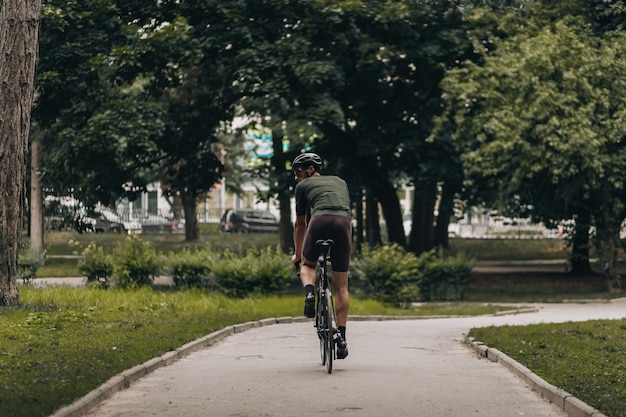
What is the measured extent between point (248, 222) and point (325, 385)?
59.7 metres

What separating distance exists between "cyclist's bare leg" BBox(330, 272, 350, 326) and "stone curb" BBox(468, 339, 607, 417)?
1.75 m

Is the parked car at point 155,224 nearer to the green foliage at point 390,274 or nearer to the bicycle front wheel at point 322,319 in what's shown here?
the green foliage at point 390,274

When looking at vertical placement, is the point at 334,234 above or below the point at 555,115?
below

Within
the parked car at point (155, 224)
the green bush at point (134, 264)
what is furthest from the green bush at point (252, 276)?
the parked car at point (155, 224)

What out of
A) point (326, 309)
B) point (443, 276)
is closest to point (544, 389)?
point (326, 309)

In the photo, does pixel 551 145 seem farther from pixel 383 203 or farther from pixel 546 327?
pixel 546 327

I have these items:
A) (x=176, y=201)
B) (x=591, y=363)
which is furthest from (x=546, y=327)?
(x=176, y=201)

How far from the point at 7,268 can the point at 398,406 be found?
1035 cm

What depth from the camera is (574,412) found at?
9258 millimetres

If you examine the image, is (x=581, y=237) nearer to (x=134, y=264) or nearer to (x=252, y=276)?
(x=252, y=276)

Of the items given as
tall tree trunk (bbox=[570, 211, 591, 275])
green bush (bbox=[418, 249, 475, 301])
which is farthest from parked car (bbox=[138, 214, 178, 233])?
green bush (bbox=[418, 249, 475, 301])

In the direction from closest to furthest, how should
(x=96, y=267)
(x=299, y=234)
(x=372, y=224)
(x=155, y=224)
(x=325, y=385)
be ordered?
(x=325, y=385)
(x=299, y=234)
(x=96, y=267)
(x=372, y=224)
(x=155, y=224)

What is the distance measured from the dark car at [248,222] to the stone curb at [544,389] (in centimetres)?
5462

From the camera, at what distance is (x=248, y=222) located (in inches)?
2768
